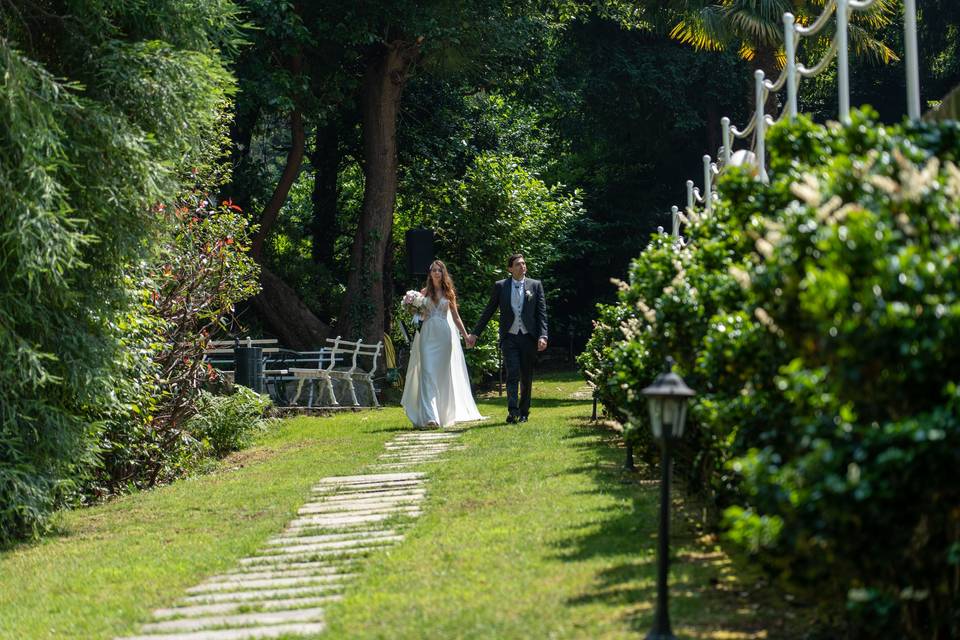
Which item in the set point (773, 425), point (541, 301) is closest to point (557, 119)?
point (541, 301)

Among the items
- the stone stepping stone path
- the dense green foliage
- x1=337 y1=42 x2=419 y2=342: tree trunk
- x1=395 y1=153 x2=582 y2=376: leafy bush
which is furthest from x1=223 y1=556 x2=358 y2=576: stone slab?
x1=395 y1=153 x2=582 y2=376: leafy bush

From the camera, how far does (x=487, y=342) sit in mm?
25609

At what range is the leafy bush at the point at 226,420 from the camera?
1429 centimetres

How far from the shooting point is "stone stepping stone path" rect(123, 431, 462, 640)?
20.4 feet

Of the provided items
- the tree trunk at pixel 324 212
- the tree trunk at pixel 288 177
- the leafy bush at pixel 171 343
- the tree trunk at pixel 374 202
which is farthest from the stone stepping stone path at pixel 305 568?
the tree trunk at pixel 324 212

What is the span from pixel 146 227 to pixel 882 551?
7.82 metres

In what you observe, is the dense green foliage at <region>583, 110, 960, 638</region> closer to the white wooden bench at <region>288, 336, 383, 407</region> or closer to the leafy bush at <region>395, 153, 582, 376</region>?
the white wooden bench at <region>288, 336, 383, 407</region>

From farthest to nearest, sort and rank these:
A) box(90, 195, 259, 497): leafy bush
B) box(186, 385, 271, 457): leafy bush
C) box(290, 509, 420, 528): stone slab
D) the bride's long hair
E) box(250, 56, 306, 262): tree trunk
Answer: box(250, 56, 306, 262): tree trunk < the bride's long hair < box(186, 385, 271, 457): leafy bush < box(90, 195, 259, 497): leafy bush < box(290, 509, 420, 528): stone slab

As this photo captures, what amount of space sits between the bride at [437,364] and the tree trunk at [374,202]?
8.18 meters

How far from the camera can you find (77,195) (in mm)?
9805

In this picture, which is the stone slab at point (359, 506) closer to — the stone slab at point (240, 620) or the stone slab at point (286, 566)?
the stone slab at point (286, 566)

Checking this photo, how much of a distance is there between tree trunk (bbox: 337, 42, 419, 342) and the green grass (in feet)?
36.5

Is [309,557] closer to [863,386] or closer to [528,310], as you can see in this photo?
[863,386]

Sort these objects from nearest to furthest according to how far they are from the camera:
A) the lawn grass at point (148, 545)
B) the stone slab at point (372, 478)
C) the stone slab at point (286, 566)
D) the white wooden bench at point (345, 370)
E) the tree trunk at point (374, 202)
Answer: the lawn grass at point (148, 545), the stone slab at point (286, 566), the stone slab at point (372, 478), the white wooden bench at point (345, 370), the tree trunk at point (374, 202)
